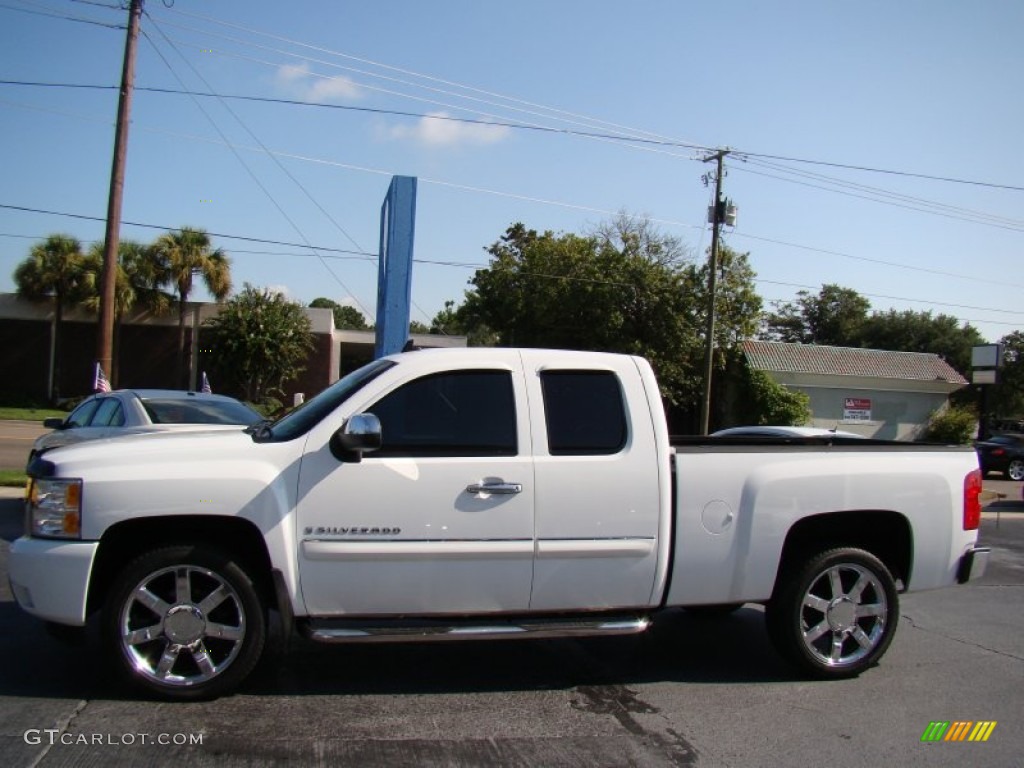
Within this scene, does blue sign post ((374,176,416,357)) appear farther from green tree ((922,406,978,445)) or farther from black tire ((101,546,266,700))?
green tree ((922,406,978,445))

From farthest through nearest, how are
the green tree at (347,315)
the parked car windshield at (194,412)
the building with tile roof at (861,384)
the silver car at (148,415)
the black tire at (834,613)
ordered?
the green tree at (347,315) < the building with tile roof at (861,384) < the parked car windshield at (194,412) < the silver car at (148,415) < the black tire at (834,613)

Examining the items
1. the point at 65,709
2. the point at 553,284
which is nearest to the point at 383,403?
the point at 65,709

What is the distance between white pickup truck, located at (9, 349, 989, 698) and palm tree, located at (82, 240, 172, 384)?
34169 millimetres

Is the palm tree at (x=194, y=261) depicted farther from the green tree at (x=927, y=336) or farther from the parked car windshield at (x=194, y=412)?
the green tree at (x=927, y=336)

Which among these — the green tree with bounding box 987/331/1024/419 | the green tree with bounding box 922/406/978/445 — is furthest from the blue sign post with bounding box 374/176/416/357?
the green tree with bounding box 987/331/1024/419

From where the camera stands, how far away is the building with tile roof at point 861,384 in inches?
1453

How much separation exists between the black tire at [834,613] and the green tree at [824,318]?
71.0 metres

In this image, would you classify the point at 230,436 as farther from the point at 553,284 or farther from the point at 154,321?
the point at 154,321

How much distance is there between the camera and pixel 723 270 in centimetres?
3600

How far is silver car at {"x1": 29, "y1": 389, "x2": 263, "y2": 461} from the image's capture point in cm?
880

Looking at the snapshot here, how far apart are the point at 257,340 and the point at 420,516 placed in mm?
32585

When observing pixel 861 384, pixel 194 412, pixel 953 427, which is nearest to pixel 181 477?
pixel 194 412

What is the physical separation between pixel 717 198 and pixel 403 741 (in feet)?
95.0

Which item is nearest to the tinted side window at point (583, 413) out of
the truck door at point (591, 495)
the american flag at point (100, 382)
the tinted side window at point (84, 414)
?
the truck door at point (591, 495)
